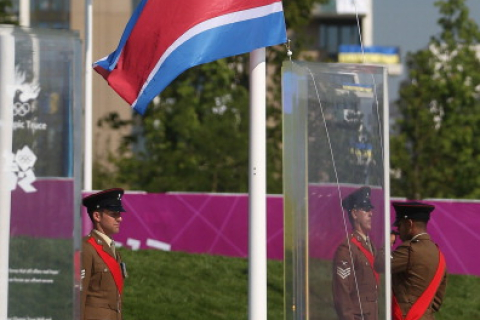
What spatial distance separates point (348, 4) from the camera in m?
77.0

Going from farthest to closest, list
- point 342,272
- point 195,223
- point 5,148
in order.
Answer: point 195,223 → point 342,272 → point 5,148

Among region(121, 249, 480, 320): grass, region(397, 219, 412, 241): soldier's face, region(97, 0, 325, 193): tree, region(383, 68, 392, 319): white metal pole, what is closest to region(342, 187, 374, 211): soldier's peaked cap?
Result: region(383, 68, 392, 319): white metal pole

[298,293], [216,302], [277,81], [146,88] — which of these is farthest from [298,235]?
[277,81]

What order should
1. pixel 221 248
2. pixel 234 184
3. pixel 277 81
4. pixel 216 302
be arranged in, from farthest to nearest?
pixel 277 81 < pixel 234 184 < pixel 221 248 < pixel 216 302

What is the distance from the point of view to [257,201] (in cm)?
840

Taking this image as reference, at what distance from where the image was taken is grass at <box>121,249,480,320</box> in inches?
563

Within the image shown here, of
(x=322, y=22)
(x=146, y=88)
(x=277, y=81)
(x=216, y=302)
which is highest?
(x=322, y=22)

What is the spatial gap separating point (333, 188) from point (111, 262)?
1.63m

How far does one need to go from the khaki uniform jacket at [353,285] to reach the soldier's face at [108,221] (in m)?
1.60

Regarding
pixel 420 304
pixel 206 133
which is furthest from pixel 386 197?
pixel 206 133

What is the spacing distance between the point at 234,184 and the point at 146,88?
22.9 metres

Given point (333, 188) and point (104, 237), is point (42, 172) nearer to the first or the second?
point (104, 237)

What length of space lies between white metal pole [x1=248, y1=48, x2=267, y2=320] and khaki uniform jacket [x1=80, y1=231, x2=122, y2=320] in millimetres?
981

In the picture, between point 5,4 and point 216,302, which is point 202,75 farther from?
point 216,302
